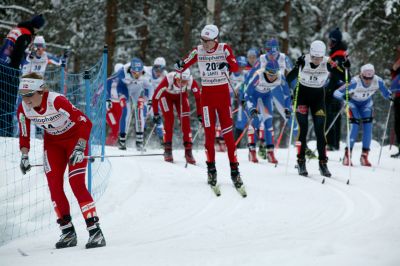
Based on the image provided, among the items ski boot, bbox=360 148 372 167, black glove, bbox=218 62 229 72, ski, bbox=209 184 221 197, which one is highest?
black glove, bbox=218 62 229 72

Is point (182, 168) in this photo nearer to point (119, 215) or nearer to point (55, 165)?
point (119, 215)

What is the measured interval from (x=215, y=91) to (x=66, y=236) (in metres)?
3.54

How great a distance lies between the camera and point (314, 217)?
7.51 metres

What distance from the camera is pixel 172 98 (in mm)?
11773

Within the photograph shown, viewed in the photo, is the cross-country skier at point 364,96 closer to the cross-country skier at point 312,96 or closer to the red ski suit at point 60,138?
the cross-country skier at point 312,96

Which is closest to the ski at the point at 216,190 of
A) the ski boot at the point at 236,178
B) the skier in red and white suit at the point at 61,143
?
the ski boot at the point at 236,178

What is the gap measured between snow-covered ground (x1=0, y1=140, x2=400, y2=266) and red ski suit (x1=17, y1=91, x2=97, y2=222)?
0.54 metres

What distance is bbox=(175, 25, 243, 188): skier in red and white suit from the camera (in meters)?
8.82

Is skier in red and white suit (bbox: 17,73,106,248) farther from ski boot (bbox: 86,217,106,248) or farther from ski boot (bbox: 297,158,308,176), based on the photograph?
ski boot (bbox: 297,158,308,176)

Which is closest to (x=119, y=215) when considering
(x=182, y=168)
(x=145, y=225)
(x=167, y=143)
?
(x=145, y=225)

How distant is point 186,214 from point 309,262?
3033mm

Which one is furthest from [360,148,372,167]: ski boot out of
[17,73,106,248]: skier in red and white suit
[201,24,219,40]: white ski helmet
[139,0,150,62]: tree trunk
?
[139,0,150,62]: tree trunk

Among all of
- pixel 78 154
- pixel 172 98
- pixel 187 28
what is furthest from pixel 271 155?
pixel 187 28

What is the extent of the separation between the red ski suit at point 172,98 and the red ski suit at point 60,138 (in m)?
4.99
